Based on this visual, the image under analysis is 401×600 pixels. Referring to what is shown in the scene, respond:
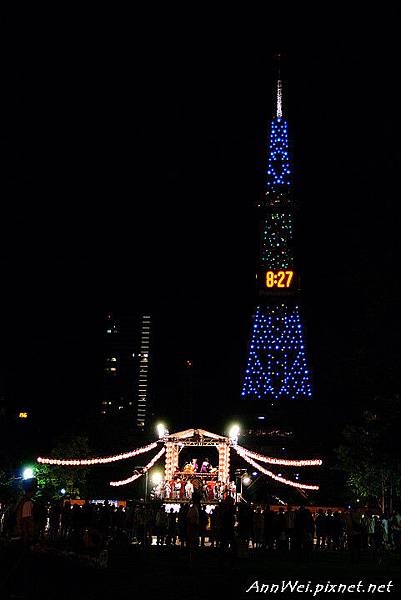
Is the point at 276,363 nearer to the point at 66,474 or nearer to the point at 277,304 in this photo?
the point at 277,304

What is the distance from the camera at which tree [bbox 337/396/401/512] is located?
27203mm

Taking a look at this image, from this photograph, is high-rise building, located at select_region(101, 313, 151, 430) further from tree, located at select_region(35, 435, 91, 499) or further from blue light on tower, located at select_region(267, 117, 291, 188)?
tree, located at select_region(35, 435, 91, 499)

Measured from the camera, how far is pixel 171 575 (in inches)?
528

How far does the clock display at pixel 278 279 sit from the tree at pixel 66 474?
137ft

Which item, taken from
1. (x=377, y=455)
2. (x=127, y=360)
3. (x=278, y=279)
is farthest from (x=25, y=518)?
(x=127, y=360)

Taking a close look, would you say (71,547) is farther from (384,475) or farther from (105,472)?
(105,472)

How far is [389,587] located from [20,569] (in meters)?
5.81

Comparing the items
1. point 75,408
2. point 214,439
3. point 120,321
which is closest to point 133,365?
point 120,321

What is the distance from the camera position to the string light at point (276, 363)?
73500 mm

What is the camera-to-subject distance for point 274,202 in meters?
83.7

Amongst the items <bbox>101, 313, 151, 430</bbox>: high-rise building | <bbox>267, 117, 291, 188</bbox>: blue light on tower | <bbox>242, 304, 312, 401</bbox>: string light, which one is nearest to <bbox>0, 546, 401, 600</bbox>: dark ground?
<bbox>242, 304, 312, 401</bbox>: string light

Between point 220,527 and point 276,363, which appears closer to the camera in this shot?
point 220,527

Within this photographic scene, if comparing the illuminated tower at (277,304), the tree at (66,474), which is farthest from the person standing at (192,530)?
the illuminated tower at (277,304)

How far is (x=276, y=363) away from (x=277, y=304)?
302 inches
